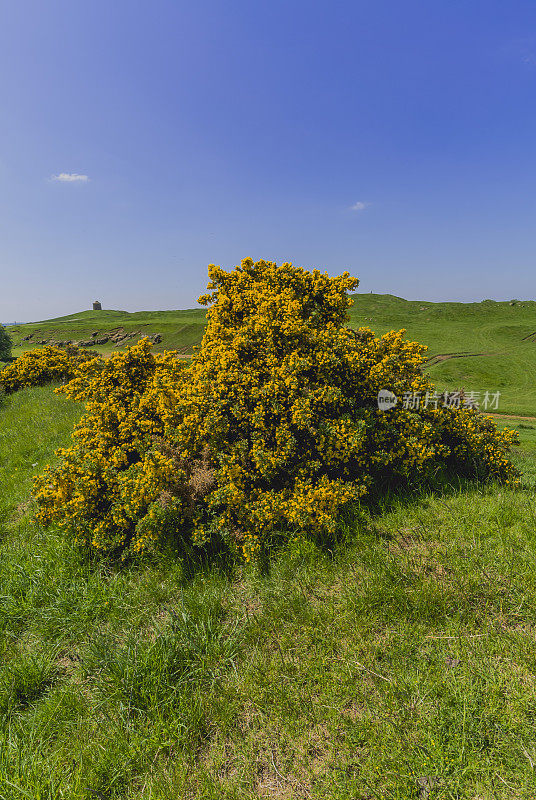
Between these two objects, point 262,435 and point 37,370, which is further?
point 37,370

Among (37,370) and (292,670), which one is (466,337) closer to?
(37,370)

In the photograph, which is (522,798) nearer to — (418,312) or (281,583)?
(281,583)

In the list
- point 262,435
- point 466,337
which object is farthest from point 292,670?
point 466,337

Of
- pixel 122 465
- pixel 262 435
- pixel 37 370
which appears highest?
pixel 37 370

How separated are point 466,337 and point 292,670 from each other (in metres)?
65.1

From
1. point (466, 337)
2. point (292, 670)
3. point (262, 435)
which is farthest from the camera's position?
point (466, 337)

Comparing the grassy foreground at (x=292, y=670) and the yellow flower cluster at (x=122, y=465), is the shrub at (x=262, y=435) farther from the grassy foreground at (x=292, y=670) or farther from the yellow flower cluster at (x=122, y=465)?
the grassy foreground at (x=292, y=670)

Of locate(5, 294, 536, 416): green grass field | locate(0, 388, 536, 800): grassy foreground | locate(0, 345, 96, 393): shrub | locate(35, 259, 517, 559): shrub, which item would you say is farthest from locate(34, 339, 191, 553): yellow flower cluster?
locate(5, 294, 536, 416): green grass field

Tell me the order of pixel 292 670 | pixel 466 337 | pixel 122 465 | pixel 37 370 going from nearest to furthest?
1. pixel 292 670
2. pixel 122 465
3. pixel 37 370
4. pixel 466 337

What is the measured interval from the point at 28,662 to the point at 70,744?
1204mm

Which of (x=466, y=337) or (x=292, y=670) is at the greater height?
(x=466, y=337)

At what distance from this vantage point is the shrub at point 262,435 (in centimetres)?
512

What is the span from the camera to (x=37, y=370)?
57.0 ft

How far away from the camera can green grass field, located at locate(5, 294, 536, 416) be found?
4200cm
